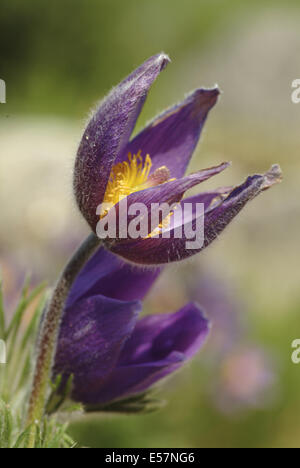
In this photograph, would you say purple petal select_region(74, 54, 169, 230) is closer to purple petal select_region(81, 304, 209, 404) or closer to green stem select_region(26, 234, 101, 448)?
green stem select_region(26, 234, 101, 448)

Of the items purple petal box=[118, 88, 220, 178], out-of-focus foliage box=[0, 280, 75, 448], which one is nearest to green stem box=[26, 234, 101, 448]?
out-of-focus foliage box=[0, 280, 75, 448]

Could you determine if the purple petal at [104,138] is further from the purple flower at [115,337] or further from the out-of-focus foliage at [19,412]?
the out-of-focus foliage at [19,412]

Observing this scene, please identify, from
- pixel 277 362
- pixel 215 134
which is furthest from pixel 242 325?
pixel 215 134

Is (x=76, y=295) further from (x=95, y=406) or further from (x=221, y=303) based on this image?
(x=221, y=303)

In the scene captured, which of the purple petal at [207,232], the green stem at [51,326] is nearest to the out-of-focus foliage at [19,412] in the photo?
the green stem at [51,326]

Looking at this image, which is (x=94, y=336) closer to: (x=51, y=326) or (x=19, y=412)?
(x=51, y=326)
